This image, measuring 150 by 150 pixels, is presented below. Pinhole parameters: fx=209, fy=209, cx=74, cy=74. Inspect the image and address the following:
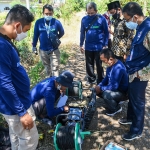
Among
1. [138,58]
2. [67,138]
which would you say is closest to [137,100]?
[138,58]

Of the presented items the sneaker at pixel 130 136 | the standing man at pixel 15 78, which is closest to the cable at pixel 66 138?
the standing man at pixel 15 78

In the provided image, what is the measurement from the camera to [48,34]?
4.93 m

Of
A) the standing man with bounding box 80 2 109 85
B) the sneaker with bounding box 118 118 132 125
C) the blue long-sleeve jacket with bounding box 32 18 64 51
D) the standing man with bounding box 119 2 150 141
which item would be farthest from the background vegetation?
the standing man with bounding box 119 2 150 141

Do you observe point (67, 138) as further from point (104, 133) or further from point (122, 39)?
point (122, 39)

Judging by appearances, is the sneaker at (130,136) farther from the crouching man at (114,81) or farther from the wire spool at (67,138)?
the wire spool at (67,138)

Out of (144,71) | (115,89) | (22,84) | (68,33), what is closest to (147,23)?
(144,71)

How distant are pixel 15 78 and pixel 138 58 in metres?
1.78

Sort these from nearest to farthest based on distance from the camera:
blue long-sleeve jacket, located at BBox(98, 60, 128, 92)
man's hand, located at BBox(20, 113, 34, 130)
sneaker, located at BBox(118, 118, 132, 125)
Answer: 1. man's hand, located at BBox(20, 113, 34, 130)
2. blue long-sleeve jacket, located at BBox(98, 60, 128, 92)
3. sneaker, located at BBox(118, 118, 132, 125)

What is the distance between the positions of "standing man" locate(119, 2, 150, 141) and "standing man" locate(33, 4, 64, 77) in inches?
86.4

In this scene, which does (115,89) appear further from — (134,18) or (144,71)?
(134,18)

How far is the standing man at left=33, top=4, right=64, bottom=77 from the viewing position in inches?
192

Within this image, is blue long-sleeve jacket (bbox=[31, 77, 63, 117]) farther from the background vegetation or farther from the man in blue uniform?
the background vegetation

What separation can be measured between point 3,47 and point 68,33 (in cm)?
1024

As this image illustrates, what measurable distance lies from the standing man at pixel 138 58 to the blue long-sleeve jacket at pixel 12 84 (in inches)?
64.2
